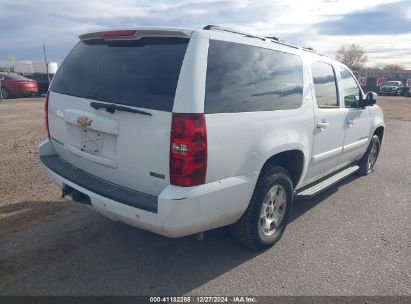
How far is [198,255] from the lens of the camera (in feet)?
11.0

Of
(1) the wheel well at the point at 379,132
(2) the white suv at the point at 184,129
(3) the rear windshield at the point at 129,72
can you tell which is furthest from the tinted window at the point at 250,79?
(1) the wheel well at the point at 379,132

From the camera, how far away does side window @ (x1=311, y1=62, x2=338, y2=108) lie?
4074mm

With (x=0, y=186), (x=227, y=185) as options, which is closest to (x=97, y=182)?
(x=227, y=185)

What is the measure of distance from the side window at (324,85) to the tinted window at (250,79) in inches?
15.2

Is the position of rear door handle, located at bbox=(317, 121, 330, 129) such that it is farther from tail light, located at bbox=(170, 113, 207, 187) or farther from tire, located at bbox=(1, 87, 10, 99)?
tire, located at bbox=(1, 87, 10, 99)

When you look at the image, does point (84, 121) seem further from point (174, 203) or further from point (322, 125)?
point (322, 125)

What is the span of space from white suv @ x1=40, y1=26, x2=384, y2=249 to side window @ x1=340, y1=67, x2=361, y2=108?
3.83 ft

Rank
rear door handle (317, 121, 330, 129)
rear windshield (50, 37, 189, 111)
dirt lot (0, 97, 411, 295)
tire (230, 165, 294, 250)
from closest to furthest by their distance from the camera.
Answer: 1. rear windshield (50, 37, 189, 111)
2. dirt lot (0, 97, 411, 295)
3. tire (230, 165, 294, 250)
4. rear door handle (317, 121, 330, 129)

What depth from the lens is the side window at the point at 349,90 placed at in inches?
189

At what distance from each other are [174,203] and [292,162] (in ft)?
5.81

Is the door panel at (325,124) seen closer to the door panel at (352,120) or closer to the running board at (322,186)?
the running board at (322,186)

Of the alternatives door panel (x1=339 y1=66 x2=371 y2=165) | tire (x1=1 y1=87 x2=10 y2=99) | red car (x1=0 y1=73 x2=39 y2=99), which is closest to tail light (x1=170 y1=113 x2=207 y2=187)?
door panel (x1=339 y1=66 x2=371 y2=165)

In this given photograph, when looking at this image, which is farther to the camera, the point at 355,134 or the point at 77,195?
the point at 355,134

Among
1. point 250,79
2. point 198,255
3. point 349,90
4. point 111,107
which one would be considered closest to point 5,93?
point 349,90
